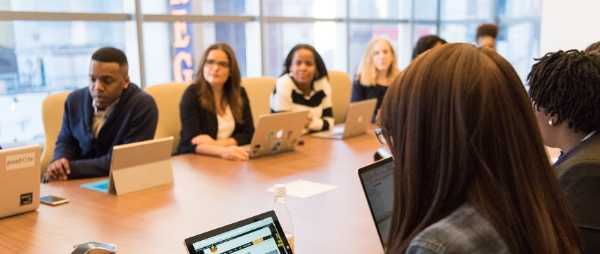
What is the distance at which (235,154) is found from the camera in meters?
2.82

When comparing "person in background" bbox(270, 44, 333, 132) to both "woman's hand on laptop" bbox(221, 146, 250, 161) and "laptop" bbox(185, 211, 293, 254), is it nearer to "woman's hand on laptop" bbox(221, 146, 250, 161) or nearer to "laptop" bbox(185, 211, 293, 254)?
"woman's hand on laptop" bbox(221, 146, 250, 161)

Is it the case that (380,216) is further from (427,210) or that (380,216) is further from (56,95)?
(56,95)

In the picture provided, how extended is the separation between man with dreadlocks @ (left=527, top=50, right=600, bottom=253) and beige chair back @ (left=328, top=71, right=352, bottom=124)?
3.20m

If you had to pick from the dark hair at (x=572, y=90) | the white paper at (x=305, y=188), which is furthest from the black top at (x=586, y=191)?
the white paper at (x=305, y=188)

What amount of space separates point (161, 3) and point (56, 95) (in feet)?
6.11

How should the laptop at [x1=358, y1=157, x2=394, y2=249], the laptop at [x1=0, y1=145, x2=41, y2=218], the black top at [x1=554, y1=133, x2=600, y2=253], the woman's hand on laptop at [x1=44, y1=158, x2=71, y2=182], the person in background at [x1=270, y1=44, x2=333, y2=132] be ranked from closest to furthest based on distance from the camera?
the black top at [x1=554, y1=133, x2=600, y2=253]
the laptop at [x1=358, y1=157, x2=394, y2=249]
the laptop at [x1=0, y1=145, x2=41, y2=218]
the woman's hand on laptop at [x1=44, y1=158, x2=71, y2=182]
the person in background at [x1=270, y1=44, x2=333, y2=132]

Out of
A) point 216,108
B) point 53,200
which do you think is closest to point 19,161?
point 53,200

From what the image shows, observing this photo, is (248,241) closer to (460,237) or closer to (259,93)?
(460,237)

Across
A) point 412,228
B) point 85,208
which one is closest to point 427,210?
point 412,228

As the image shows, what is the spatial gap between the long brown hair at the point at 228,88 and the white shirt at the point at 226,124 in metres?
0.03

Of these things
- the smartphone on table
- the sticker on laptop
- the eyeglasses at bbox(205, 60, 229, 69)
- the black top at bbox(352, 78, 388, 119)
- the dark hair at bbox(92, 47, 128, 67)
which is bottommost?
the smartphone on table

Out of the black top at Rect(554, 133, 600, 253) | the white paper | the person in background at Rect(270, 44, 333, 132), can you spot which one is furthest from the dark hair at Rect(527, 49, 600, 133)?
the person in background at Rect(270, 44, 333, 132)

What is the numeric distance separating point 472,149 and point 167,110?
9.14 ft

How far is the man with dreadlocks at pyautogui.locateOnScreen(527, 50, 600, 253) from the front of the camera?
1426 mm
